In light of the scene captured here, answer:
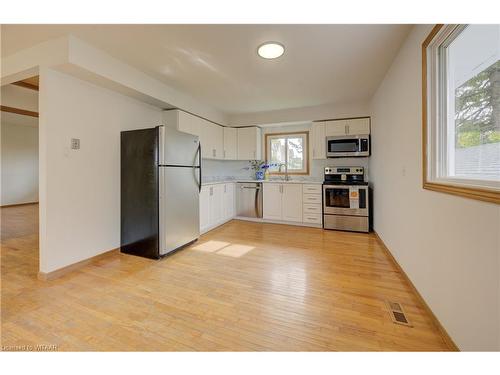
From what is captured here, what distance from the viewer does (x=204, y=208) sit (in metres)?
3.98

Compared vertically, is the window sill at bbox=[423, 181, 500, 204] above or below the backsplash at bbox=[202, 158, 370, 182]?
below

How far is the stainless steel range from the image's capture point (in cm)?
391

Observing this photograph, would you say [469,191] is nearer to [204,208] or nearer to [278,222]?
[204,208]

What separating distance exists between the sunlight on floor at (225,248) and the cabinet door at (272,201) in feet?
5.03

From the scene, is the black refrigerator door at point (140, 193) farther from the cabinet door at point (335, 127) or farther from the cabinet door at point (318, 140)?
the cabinet door at point (335, 127)

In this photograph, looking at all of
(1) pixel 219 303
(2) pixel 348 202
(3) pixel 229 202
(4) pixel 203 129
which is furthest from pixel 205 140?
(1) pixel 219 303

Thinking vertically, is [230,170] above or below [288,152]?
below

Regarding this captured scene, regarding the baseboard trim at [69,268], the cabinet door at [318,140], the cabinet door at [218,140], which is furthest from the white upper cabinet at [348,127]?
the baseboard trim at [69,268]

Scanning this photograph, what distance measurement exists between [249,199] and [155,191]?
250 centimetres

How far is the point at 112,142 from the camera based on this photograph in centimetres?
293

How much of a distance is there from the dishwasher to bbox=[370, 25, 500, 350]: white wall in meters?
2.37

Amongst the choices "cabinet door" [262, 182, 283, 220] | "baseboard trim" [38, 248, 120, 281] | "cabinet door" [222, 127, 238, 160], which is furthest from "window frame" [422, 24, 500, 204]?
"cabinet door" [222, 127, 238, 160]

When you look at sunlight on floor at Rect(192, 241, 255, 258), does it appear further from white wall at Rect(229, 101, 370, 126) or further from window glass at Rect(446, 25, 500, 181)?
white wall at Rect(229, 101, 370, 126)
